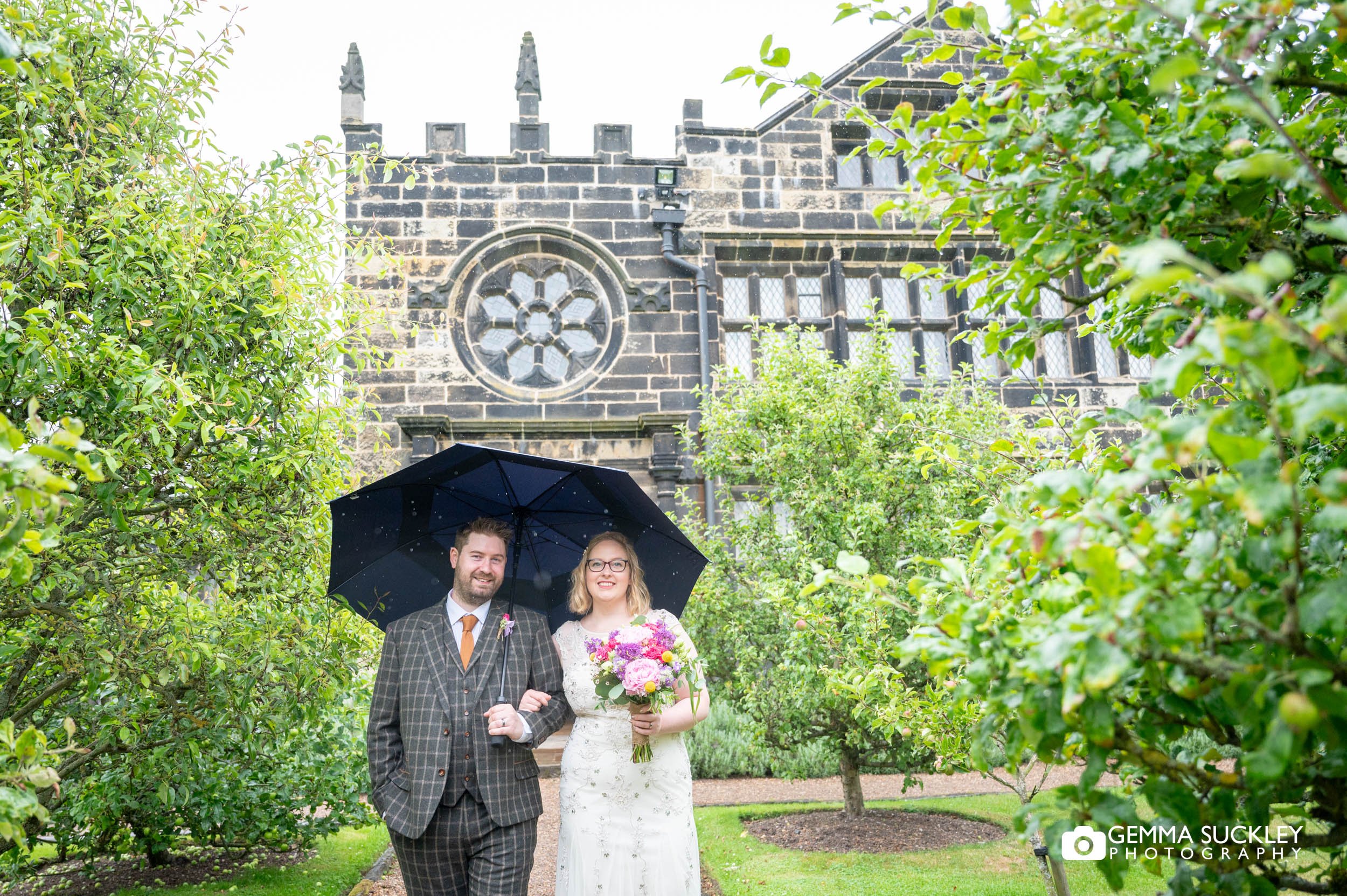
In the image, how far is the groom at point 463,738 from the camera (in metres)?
3.50

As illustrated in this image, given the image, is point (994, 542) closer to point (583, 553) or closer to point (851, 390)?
point (583, 553)

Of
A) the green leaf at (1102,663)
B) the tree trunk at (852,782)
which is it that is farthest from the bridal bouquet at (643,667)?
the tree trunk at (852,782)

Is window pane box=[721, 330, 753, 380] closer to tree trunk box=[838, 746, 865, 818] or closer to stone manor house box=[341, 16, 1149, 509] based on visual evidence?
stone manor house box=[341, 16, 1149, 509]

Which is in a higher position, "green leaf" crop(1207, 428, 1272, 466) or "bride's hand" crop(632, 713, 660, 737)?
"green leaf" crop(1207, 428, 1272, 466)

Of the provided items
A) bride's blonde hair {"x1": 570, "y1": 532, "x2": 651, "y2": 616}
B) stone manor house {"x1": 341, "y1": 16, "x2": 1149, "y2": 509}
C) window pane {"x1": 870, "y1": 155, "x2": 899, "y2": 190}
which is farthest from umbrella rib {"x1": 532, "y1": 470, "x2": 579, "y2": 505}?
window pane {"x1": 870, "y1": 155, "x2": 899, "y2": 190}

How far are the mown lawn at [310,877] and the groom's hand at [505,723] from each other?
10.1 feet

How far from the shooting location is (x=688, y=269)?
11.5 metres

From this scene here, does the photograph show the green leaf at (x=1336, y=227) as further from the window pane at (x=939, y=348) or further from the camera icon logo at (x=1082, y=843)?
the window pane at (x=939, y=348)

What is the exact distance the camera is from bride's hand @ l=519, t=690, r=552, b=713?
12.1 feet

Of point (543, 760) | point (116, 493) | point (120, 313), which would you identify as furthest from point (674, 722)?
point (543, 760)

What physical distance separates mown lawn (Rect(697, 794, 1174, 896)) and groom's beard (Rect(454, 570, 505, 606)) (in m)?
3.06

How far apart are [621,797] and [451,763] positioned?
2.51 ft

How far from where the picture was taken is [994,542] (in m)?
1.57

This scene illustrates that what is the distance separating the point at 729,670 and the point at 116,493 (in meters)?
5.65
